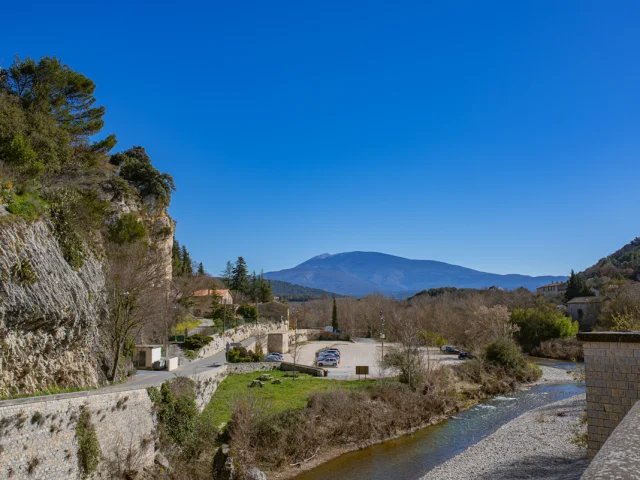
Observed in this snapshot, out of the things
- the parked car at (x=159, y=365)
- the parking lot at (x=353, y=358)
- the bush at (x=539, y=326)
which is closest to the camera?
the parked car at (x=159, y=365)

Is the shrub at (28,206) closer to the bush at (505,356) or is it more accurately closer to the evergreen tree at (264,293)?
the bush at (505,356)

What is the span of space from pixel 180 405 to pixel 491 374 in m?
29.3

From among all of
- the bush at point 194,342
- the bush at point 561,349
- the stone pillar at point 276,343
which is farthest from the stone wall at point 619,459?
the bush at point 561,349

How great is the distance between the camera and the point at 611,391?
1360 centimetres

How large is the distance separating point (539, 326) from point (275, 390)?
4296 centimetres

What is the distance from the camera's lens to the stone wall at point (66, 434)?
1280 cm

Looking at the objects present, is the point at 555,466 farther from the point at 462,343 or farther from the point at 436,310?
the point at 436,310

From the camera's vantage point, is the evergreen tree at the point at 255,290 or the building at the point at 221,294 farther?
the evergreen tree at the point at 255,290

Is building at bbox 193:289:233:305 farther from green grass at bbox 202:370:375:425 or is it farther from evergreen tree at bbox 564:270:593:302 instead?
evergreen tree at bbox 564:270:593:302

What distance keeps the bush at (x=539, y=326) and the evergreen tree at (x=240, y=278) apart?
44370mm

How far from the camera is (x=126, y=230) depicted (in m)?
32.8

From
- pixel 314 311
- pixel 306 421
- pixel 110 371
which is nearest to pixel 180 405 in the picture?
pixel 110 371

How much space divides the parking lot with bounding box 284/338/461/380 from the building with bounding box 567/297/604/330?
28.9m

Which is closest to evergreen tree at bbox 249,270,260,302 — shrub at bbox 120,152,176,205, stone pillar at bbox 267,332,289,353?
stone pillar at bbox 267,332,289,353
